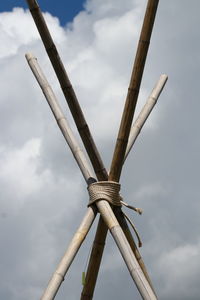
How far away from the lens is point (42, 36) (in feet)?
41.2

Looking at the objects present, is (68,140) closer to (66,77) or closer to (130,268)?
(66,77)

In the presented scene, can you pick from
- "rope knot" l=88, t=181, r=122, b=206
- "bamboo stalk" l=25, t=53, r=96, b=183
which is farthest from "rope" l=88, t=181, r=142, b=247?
"bamboo stalk" l=25, t=53, r=96, b=183

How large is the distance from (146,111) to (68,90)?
2.70 meters

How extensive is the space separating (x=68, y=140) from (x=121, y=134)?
144 cm

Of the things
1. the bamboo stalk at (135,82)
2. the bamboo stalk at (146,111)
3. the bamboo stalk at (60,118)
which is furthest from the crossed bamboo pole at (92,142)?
the bamboo stalk at (146,111)

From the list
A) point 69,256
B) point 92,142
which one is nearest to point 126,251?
point 69,256

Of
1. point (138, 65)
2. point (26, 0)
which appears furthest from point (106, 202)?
point (26, 0)

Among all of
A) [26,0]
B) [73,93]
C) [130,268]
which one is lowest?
[130,268]

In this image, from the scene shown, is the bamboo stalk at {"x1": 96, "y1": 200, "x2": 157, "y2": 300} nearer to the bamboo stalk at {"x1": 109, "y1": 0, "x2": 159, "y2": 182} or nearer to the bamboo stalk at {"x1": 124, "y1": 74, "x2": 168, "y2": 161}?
the bamboo stalk at {"x1": 109, "y1": 0, "x2": 159, "y2": 182}

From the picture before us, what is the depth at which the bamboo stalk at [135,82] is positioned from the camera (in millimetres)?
12742

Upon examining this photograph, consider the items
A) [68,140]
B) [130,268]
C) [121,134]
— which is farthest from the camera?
[68,140]

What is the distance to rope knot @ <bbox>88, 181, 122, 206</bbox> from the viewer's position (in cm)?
1348

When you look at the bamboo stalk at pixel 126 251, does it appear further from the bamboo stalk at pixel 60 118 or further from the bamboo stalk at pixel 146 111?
the bamboo stalk at pixel 146 111

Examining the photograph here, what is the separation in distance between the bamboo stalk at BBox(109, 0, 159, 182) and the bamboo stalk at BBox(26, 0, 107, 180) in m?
0.36
